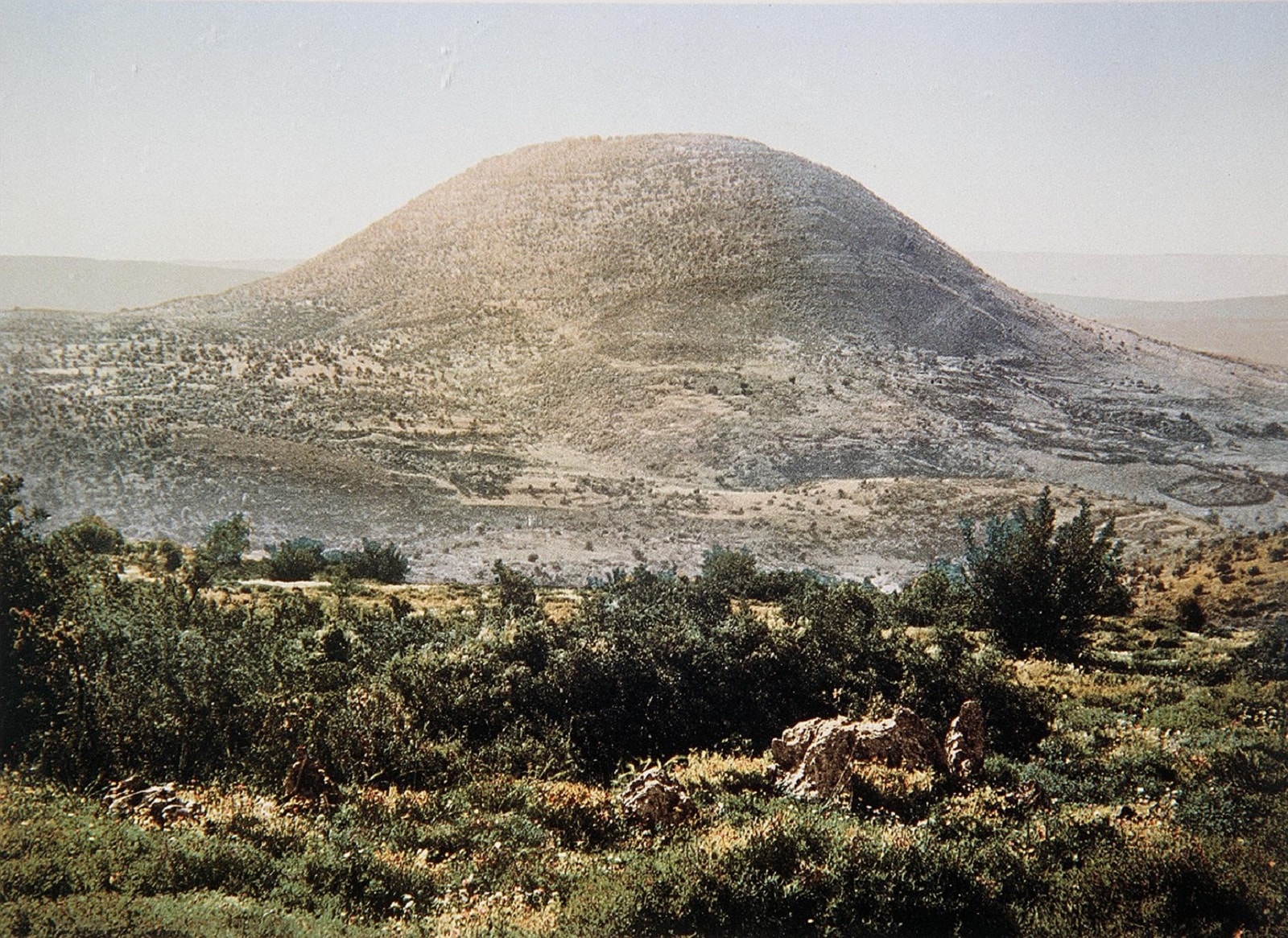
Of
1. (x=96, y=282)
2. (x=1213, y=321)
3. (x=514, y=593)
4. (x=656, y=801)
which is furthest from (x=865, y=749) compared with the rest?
(x=96, y=282)

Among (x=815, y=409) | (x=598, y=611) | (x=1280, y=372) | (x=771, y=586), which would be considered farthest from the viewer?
(x=1280, y=372)

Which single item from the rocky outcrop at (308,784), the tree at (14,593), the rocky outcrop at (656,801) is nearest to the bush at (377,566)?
the tree at (14,593)

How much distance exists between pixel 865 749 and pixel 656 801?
282 cm

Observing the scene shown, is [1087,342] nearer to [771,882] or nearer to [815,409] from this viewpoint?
[815,409]

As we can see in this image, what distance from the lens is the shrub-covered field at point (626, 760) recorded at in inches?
268

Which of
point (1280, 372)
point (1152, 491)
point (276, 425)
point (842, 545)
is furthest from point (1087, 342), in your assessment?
point (276, 425)

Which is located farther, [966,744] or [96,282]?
[96,282]

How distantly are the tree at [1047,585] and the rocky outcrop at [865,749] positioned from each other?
6104 millimetres

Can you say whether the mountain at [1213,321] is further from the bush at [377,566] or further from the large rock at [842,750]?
the large rock at [842,750]

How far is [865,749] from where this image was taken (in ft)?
32.9

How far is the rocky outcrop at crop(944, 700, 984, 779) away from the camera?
9797mm

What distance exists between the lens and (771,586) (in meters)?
21.0

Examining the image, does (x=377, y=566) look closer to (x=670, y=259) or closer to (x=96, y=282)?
(x=670, y=259)

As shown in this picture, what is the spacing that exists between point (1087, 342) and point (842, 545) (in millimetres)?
36314
